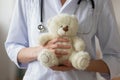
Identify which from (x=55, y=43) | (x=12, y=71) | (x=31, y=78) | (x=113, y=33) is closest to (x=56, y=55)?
(x=55, y=43)

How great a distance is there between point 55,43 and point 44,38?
0.14 ft

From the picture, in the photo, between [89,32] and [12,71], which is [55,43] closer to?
[89,32]

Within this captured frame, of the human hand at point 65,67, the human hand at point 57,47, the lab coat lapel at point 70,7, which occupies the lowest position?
the human hand at point 65,67

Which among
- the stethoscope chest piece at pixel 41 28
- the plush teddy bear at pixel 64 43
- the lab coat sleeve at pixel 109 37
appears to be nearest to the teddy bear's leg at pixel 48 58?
the plush teddy bear at pixel 64 43

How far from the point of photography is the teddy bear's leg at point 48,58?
Result: 0.79m

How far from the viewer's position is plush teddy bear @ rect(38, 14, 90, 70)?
0.80 meters

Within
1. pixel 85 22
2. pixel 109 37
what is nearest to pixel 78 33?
pixel 85 22

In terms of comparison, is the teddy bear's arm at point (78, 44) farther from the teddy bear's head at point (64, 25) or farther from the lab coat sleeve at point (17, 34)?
the lab coat sleeve at point (17, 34)

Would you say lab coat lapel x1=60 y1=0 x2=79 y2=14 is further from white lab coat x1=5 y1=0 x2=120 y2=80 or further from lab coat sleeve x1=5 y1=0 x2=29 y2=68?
lab coat sleeve x1=5 y1=0 x2=29 y2=68

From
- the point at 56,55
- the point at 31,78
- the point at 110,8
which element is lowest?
the point at 31,78

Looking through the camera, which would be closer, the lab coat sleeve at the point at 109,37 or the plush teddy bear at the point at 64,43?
the plush teddy bear at the point at 64,43

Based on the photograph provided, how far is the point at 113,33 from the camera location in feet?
3.15

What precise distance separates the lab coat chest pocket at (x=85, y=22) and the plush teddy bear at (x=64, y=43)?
1.7 inches

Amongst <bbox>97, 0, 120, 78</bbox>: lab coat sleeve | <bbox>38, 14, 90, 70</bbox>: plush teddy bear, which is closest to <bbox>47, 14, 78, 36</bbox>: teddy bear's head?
<bbox>38, 14, 90, 70</bbox>: plush teddy bear
